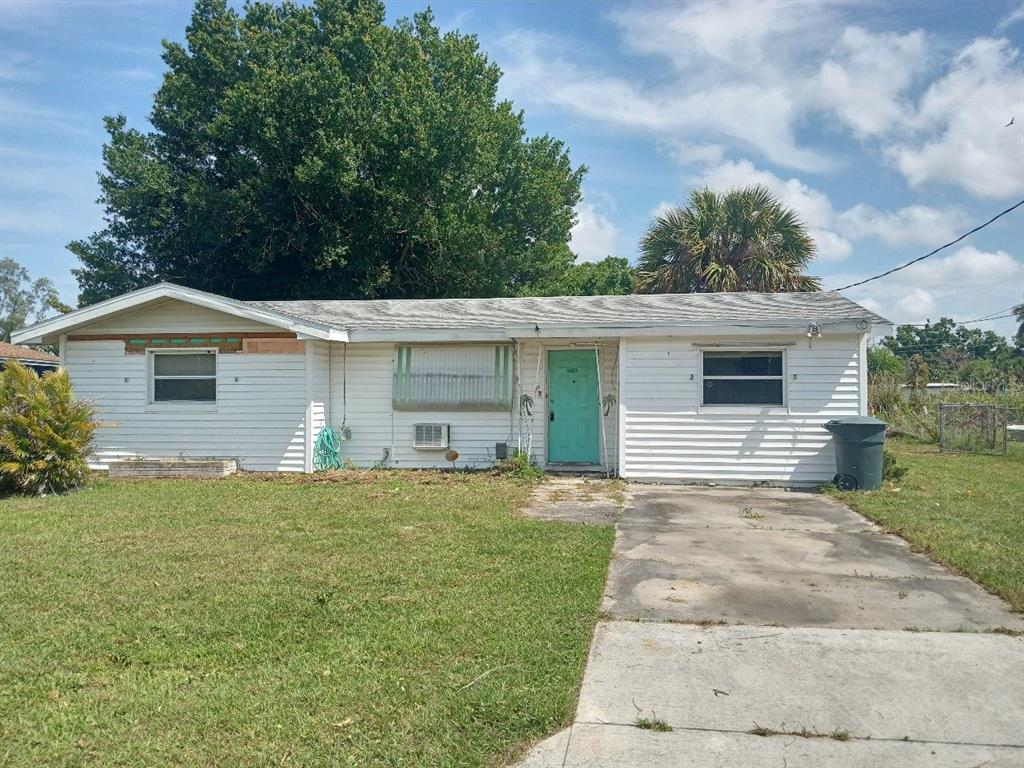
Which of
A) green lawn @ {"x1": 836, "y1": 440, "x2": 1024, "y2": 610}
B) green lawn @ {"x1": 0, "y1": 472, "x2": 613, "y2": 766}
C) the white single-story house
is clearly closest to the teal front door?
the white single-story house

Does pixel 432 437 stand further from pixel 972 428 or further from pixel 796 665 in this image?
pixel 972 428

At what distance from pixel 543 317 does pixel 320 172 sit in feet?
33.6

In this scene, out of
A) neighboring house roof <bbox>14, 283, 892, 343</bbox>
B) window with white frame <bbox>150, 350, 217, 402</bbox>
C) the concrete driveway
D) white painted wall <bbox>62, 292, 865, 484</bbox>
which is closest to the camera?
the concrete driveway

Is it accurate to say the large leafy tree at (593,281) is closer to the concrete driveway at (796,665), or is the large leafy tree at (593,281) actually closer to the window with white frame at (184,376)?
the window with white frame at (184,376)

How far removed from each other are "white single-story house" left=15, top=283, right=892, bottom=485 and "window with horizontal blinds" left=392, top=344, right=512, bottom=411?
2 centimetres

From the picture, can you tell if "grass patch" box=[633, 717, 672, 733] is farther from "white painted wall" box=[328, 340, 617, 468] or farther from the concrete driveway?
"white painted wall" box=[328, 340, 617, 468]

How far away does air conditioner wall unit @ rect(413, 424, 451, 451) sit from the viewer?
1288 cm

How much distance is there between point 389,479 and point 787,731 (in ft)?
28.7

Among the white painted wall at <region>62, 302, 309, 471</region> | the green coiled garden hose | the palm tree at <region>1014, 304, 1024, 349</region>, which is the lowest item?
the green coiled garden hose

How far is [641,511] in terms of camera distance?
370 inches

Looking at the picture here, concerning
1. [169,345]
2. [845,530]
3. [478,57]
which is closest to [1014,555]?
[845,530]

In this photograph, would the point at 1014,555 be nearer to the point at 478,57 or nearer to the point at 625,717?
the point at 625,717

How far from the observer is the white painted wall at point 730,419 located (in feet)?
37.7

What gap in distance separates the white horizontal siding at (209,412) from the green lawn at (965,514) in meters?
8.60
